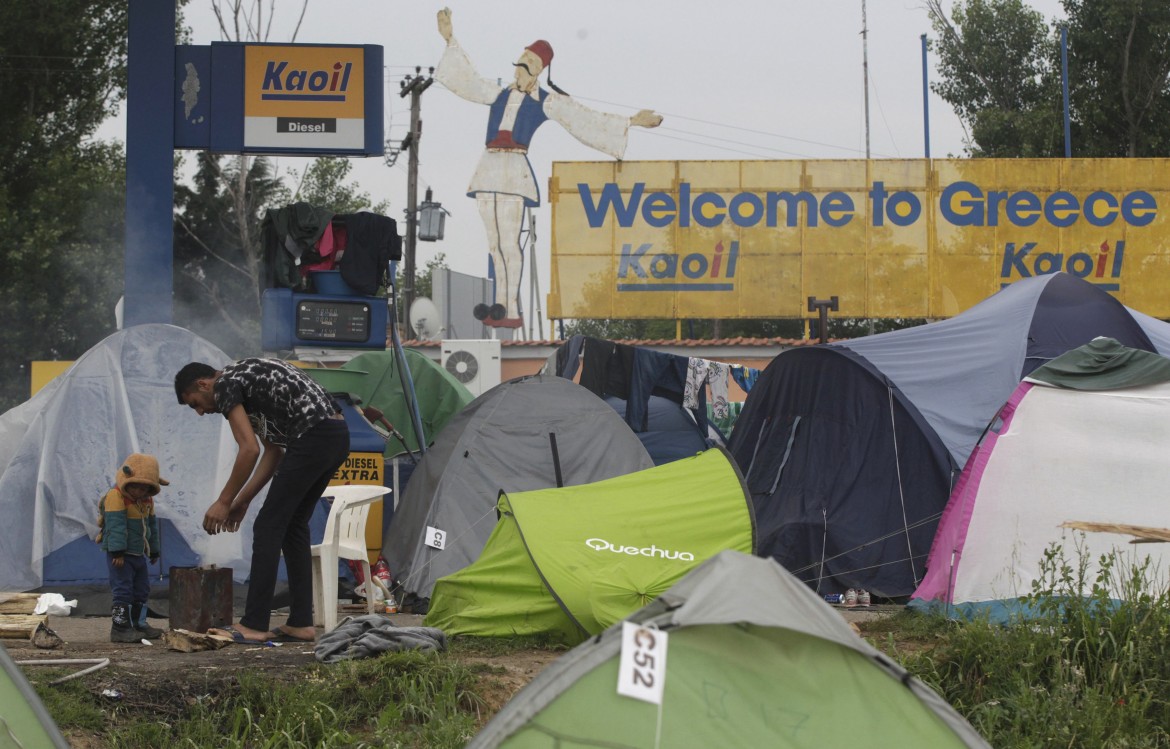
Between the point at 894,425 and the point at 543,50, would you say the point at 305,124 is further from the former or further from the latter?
the point at 543,50

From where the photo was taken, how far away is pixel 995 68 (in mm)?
35250

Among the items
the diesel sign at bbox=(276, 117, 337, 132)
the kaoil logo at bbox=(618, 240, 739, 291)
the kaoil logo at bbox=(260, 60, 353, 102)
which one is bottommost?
the kaoil logo at bbox=(618, 240, 739, 291)

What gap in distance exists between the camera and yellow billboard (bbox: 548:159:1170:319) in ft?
78.9

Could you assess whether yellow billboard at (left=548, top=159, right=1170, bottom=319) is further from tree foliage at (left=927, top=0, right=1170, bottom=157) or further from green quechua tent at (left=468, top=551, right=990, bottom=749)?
green quechua tent at (left=468, top=551, right=990, bottom=749)

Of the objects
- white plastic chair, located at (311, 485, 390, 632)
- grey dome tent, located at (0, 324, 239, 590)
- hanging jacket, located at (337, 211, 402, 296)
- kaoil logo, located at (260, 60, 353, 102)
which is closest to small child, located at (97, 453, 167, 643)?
white plastic chair, located at (311, 485, 390, 632)

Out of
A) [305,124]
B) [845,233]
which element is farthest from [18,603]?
[845,233]

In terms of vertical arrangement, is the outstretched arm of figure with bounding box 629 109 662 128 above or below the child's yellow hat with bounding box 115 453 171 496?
above

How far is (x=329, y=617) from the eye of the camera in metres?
8.23

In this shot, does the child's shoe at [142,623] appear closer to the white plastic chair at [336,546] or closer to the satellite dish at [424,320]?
the white plastic chair at [336,546]

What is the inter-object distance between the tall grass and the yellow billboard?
1752cm

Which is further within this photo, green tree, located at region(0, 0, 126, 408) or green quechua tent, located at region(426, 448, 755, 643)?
green tree, located at region(0, 0, 126, 408)

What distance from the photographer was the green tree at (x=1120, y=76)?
31203 millimetres

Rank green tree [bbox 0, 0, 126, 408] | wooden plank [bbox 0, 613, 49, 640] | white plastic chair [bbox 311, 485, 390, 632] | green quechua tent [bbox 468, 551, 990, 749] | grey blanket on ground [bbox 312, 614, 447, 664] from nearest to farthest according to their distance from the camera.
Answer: green quechua tent [bbox 468, 551, 990, 749]
grey blanket on ground [bbox 312, 614, 447, 664]
wooden plank [bbox 0, 613, 49, 640]
white plastic chair [bbox 311, 485, 390, 632]
green tree [bbox 0, 0, 126, 408]

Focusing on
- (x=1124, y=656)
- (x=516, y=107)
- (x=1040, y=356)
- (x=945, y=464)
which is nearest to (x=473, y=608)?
(x=1124, y=656)
